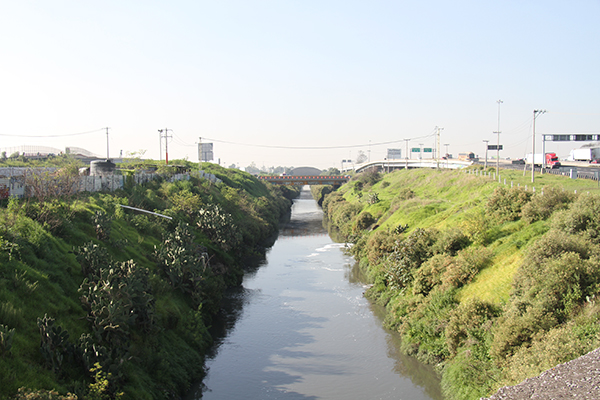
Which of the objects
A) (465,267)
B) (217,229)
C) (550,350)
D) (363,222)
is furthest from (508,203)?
(363,222)

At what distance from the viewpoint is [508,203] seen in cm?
4153

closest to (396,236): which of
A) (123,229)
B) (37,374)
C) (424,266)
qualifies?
(424,266)

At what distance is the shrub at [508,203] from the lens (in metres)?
40.4

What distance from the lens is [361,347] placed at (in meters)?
33.2

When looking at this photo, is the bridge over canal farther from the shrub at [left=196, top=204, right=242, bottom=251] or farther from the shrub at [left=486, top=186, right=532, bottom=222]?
the shrub at [left=486, top=186, right=532, bottom=222]

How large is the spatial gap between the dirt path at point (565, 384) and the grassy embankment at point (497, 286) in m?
0.96

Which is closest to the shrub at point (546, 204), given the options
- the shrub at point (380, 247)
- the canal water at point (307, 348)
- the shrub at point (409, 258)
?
the shrub at point (409, 258)

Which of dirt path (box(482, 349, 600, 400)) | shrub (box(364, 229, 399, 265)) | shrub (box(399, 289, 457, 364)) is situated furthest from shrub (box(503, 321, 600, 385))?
shrub (box(364, 229, 399, 265))

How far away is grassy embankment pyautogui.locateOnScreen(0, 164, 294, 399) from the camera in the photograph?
19766 mm

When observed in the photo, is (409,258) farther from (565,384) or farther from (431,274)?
(565,384)

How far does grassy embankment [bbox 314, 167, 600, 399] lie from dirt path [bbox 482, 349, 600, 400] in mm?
962

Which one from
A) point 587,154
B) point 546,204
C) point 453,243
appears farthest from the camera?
point 587,154

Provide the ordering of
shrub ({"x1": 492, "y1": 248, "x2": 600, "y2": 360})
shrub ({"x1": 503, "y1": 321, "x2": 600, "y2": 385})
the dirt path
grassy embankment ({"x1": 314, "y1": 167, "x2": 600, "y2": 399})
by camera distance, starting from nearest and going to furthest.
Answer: the dirt path
shrub ({"x1": 503, "y1": 321, "x2": 600, "y2": 385})
grassy embankment ({"x1": 314, "y1": 167, "x2": 600, "y2": 399})
shrub ({"x1": 492, "y1": 248, "x2": 600, "y2": 360})

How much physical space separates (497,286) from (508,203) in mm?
13764
